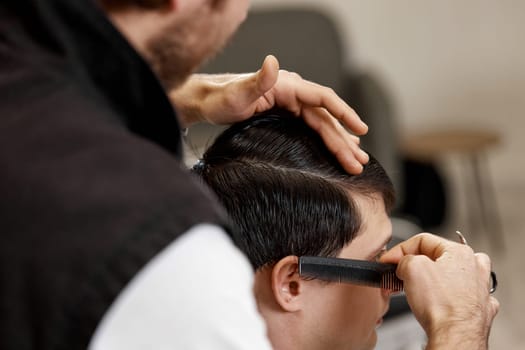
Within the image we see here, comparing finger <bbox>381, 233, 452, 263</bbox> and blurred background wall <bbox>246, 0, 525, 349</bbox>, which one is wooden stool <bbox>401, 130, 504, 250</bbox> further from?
finger <bbox>381, 233, 452, 263</bbox>

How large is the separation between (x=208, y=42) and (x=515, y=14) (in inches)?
124

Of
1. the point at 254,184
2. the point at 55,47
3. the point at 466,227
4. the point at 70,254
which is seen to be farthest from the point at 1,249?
the point at 466,227

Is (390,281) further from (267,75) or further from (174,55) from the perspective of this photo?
(174,55)

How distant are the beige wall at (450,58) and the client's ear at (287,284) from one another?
2628 mm

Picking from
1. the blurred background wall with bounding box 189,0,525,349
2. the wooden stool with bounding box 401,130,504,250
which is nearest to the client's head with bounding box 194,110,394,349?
the wooden stool with bounding box 401,130,504,250

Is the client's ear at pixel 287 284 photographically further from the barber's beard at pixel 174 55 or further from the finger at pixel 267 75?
the barber's beard at pixel 174 55

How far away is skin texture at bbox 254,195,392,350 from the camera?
3.43 feet

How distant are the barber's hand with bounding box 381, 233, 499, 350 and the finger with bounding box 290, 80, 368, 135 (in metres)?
0.16

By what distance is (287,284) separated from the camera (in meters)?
1.04

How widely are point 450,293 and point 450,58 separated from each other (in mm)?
2885

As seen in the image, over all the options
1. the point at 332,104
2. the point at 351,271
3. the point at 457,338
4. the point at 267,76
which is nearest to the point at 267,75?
the point at 267,76

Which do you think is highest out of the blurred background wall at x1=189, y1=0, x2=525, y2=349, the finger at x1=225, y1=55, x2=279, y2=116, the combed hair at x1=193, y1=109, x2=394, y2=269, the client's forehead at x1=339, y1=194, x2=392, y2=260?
the finger at x1=225, y1=55, x2=279, y2=116

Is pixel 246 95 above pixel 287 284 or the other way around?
above

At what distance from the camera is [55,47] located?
2.02 feet
